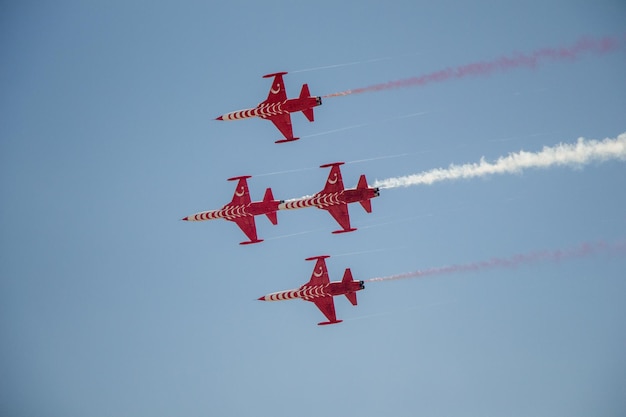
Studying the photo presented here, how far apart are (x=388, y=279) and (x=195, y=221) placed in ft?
49.6

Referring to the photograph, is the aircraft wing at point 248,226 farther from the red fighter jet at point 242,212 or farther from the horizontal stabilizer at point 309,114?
the horizontal stabilizer at point 309,114

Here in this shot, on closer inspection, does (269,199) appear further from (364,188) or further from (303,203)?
(364,188)

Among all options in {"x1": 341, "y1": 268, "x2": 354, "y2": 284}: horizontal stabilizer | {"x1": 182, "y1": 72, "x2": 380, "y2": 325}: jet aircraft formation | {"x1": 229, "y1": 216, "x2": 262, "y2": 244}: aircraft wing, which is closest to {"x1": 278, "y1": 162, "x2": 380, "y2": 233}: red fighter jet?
{"x1": 182, "y1": 72, "x2": 380, "y2": 325}: jet aircraft formation

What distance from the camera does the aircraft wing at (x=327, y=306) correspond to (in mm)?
106688

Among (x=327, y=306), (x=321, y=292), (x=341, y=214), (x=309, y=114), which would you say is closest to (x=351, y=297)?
(x=321, y=292)

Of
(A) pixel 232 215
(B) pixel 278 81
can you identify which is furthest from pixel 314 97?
(A) pixel 232 215

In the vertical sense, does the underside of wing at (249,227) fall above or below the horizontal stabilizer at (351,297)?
above

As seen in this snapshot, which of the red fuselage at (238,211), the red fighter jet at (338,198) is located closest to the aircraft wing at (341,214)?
the red fighter jet at (338,198)

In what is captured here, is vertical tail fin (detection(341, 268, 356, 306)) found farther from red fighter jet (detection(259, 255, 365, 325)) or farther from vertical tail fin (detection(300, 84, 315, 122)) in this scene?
vertical tail fin (detection(300, 84, 315, 122))

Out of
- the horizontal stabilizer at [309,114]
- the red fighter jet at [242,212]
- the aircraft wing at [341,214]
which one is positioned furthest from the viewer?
the red fighter jet at [242,212]

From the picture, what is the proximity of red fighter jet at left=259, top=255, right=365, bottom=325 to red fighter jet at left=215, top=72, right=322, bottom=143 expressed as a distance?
364 inches

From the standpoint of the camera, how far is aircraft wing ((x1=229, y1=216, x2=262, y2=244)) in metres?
108

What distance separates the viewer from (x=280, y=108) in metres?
105

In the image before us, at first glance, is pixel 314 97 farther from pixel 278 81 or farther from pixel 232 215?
pixel 232 215
